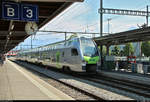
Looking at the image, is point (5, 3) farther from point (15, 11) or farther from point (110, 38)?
point (110, 38)

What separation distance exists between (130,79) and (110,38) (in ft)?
19.0

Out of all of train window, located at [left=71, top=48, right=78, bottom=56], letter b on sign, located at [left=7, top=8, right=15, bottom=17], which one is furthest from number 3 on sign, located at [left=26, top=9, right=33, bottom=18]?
train window, located at [left=71, top=48, right=78, bottom=56]

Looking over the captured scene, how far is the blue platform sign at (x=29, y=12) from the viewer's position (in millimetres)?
8680

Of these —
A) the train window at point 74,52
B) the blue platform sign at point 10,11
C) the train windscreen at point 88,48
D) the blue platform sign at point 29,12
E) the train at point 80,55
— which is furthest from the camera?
the train window at point 74,52

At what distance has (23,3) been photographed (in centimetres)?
895

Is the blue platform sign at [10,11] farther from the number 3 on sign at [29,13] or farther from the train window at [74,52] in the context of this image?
the train window at [74,52]

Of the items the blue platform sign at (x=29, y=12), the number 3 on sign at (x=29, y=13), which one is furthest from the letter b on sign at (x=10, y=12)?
the number 3 on sign at (x=29, y=13)

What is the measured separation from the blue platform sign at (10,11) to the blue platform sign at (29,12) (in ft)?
0.78

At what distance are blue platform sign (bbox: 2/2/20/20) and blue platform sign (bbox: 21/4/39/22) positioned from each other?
24 centimetres

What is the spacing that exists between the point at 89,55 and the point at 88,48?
679 mm

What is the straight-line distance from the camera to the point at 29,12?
8.92m

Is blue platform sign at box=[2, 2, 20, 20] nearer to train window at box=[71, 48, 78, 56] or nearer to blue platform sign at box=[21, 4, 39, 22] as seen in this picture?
blue platform sign at box=[21, 4, 39, 22]

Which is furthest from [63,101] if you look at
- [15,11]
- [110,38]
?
[110,38]

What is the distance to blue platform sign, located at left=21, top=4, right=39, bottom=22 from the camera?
28.5ft
